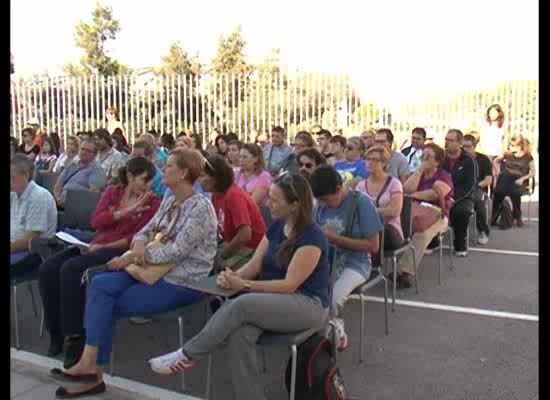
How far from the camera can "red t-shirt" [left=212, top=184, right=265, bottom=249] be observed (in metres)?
4.78

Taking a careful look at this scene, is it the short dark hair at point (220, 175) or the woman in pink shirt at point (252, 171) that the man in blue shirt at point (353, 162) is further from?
the short dark hair at point (220, 175)

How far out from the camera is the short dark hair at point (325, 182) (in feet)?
14.8

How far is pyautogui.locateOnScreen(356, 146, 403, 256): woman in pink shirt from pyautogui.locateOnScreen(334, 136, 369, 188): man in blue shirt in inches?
43.0

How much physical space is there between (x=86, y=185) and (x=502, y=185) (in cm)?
604

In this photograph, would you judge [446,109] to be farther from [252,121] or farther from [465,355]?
[465,355]

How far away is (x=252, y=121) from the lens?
591 inches

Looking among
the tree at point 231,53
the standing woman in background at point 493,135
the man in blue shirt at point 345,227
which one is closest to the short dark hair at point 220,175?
the man in blue shirt at point 345,227

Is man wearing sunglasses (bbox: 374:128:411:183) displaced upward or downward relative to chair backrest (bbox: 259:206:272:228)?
upward

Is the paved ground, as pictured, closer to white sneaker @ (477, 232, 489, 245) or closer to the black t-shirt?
white sneaker @ (477, 232, 489, 245)

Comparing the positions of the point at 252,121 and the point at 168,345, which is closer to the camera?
the point at 168,345

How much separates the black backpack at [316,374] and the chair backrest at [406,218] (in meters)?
2.52

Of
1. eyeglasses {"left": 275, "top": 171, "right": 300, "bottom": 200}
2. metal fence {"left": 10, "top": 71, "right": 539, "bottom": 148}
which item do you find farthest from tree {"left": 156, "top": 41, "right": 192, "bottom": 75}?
eyeglasses {"left": 275, "top": 171, "right": 300, "bottom": 200}
